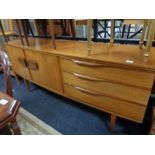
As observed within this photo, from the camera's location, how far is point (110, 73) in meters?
1.02

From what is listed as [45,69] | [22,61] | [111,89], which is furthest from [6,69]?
[22,61]

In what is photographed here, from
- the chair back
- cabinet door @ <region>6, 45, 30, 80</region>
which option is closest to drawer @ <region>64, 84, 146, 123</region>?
the chair back

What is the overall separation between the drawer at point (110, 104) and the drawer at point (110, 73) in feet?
0.64

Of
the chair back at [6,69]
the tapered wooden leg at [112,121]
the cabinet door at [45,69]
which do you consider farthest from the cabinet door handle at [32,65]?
the tapered wooden leg at [112,121]

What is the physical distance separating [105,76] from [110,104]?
0.27m

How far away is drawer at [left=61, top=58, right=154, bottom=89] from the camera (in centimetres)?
90

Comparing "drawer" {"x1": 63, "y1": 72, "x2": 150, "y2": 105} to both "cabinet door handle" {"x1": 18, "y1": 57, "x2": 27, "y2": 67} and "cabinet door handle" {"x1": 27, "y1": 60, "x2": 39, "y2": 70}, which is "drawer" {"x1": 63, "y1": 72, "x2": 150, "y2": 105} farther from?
"cabinet door handle" {"x1": 18, "y1": 57, "x2": 27, "y2": 67}

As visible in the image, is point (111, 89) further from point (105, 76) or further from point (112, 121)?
point (112, 121)

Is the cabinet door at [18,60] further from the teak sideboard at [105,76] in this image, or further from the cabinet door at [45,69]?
the teak sideboard at [105,76]

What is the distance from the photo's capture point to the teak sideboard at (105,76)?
0.93 metres
